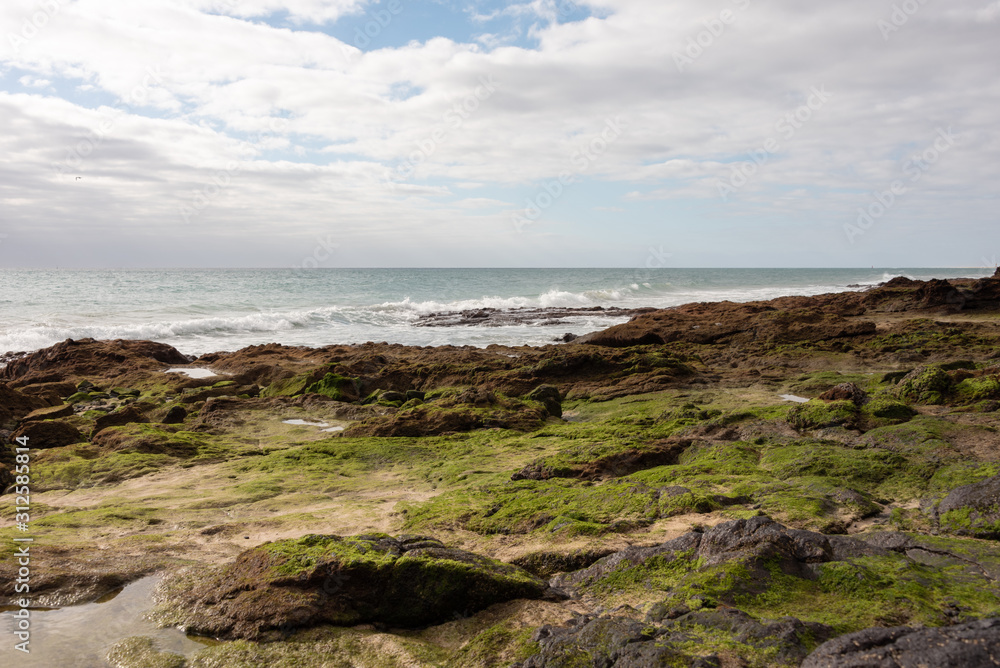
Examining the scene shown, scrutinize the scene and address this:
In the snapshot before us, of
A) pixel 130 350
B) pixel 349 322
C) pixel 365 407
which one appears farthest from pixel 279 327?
pixel 365 407

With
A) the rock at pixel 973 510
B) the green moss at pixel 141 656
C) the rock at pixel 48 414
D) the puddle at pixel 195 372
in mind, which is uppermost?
the rock at pixel 973 510

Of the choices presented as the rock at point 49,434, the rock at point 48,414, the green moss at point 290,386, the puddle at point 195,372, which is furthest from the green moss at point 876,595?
the puddle at point 195,372

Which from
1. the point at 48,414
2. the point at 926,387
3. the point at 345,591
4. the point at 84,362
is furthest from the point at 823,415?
the point at 84,362

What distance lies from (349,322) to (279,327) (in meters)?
4.14

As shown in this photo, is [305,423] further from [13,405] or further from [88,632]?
[88,632]

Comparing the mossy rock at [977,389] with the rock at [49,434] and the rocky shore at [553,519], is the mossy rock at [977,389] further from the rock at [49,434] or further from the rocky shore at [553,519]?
the rock at [49,434]

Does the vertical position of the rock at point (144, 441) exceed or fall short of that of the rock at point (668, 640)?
it falls short

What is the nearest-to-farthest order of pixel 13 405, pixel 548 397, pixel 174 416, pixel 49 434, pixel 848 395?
1. pixel 848 395
2. pixel 49 434
3. pixel 548 397
4. pixel 174 416
5. pixel 13 405

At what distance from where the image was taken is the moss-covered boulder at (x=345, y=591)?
3729mm

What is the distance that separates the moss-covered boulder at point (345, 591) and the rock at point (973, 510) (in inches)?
117

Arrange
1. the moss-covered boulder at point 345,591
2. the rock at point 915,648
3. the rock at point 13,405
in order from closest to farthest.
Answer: the rock at point 915,648
the moss-covered boulder at point 345,591
the rock at point 13,405

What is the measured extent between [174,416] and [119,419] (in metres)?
1.07

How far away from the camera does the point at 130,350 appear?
1925 cm

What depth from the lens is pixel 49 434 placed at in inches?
372
